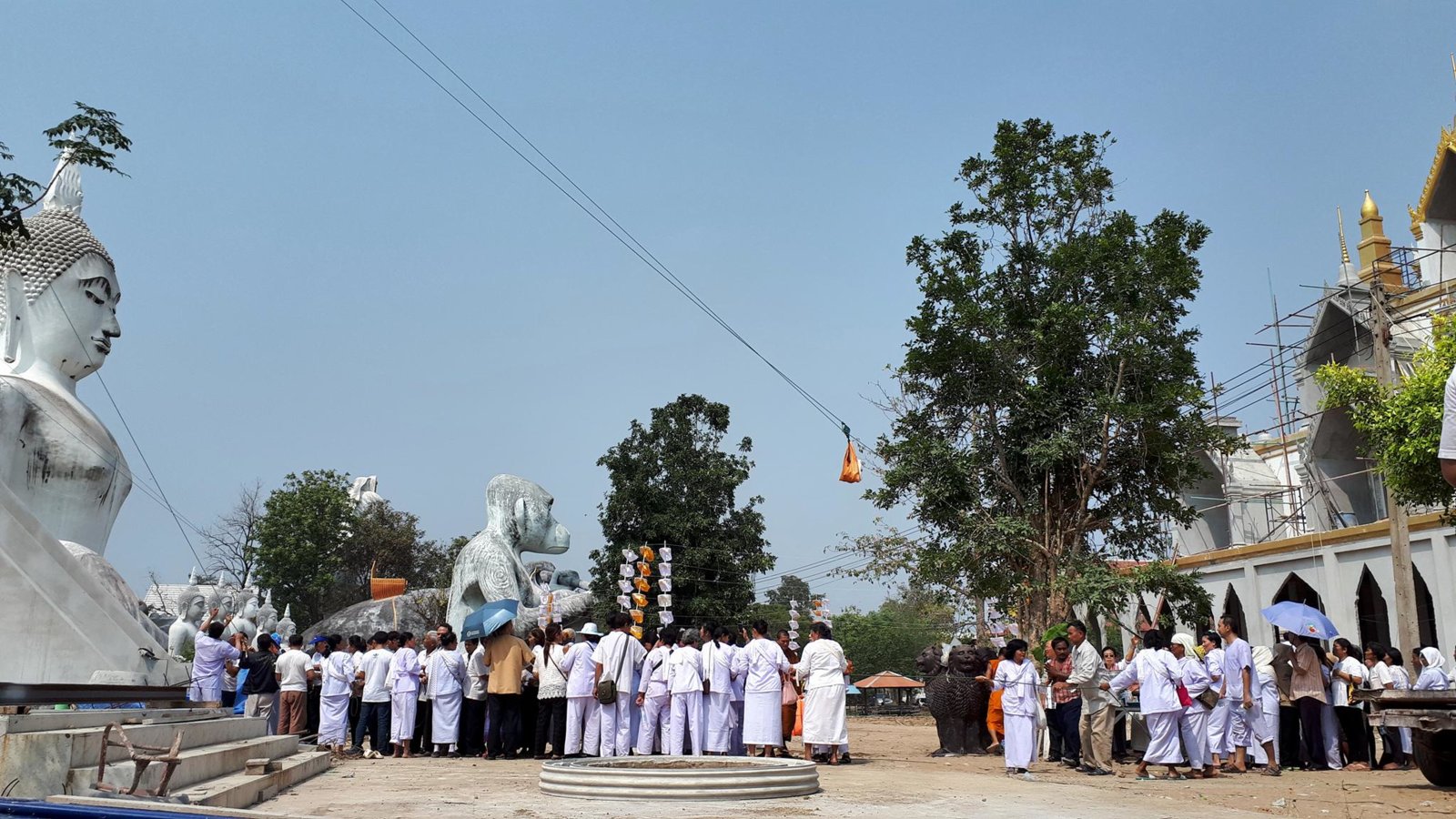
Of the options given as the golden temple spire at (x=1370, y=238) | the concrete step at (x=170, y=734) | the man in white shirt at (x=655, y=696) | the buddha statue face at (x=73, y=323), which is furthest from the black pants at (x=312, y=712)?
the golden temple spire at (x=1370, y=238)

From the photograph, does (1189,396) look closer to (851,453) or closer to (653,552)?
(851,453)

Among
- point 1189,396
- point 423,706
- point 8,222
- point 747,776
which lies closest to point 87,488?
point 423,706

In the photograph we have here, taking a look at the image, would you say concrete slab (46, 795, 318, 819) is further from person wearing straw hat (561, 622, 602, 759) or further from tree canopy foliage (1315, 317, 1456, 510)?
tree canopy foliage (1315, 317, 1456, 510)

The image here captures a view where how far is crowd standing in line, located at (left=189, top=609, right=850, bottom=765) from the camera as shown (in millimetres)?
12273

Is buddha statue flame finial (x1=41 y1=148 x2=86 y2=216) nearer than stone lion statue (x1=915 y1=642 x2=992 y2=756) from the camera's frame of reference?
No

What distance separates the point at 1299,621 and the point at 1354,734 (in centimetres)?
131

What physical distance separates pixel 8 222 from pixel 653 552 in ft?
84.3

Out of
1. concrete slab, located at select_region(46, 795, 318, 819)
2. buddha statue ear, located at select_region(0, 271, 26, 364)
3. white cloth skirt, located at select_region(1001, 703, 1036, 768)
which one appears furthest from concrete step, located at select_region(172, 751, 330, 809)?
buddha statue ear, located at select_region(0, 271, 26, 364)

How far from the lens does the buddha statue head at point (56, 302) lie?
16.3m

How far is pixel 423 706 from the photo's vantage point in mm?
13898

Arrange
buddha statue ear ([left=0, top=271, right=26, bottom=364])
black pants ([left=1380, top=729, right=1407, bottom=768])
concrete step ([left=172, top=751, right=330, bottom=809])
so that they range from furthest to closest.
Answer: buddha statue ear ([left=0, top=271, right=26, bottom=364]), black pants ([left=1380, top=729, right=1407, bottom=768]), concrete step ([left=172, top=751, right=330, bottom=809])

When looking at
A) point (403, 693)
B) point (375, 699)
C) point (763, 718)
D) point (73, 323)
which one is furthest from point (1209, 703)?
point (73, 323)

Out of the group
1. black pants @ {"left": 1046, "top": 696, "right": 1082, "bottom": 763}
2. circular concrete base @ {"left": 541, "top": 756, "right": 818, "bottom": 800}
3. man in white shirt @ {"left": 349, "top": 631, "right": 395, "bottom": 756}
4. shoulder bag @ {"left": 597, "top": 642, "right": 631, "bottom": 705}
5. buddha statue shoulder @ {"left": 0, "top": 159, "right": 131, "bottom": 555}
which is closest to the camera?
circular concrete base @ {"left": 541, "top": 756, "right": 818, "bottom": 800}

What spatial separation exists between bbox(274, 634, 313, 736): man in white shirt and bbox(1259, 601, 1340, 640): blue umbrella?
1148 centimetres
